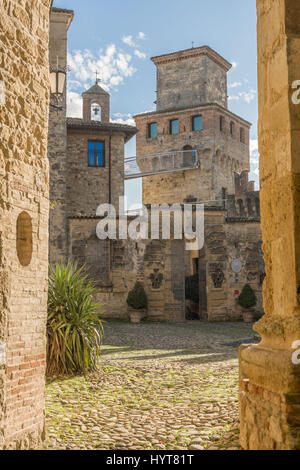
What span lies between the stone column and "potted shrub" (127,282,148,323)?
11597 millimetres

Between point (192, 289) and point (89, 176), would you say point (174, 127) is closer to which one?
point (89, 176)

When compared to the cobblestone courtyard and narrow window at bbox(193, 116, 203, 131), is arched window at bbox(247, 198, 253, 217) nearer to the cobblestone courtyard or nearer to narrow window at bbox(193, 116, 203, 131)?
narrow window at bbox(193, 116, 203, 131)

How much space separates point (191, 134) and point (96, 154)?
39.1 ft

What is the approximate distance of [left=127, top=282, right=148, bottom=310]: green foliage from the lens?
14773 millimetres

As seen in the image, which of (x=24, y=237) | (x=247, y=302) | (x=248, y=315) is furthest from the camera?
(x=248, y=315)

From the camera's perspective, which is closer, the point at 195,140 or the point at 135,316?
the point at 135,316

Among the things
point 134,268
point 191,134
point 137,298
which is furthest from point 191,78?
point 137,298

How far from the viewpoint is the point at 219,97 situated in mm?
32125

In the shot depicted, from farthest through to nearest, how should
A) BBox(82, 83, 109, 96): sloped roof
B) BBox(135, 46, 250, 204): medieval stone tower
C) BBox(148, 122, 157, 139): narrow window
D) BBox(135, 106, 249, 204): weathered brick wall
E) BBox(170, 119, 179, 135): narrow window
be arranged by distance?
1. BBox(148, 122, 157, 139): narrow window
2. BBox(170, 119, 179, 135): narrow window
3. BBox(135, 46, 250, 204): medieval stone tower
4. BBox(135, 106, 249, 204): weathered brick wall
5. BBox(82, 83, 109, 96): sloped roof

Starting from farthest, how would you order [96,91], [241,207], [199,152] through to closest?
[199,152] < [241,207] < [96,91]

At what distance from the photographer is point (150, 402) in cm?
555

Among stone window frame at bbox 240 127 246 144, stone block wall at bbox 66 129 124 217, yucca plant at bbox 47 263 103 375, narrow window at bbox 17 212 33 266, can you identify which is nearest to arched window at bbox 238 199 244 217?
stone window frame at bbox 240 127 246 144

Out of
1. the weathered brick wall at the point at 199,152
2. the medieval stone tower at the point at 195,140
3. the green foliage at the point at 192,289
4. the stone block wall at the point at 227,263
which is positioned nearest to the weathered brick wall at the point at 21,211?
the stone block wall at the point at 227,263

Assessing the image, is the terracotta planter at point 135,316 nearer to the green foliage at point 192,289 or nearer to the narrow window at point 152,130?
the green foliage at point 192,289
